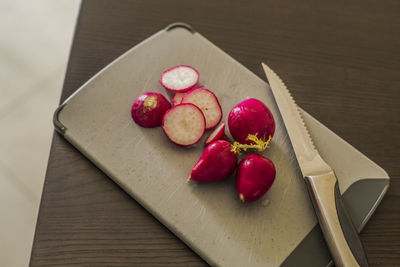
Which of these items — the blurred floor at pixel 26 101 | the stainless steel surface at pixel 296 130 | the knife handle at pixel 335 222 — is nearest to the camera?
the knife handle at pixel 335 222

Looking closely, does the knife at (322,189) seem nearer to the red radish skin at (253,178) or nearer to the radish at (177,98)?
the red radish skin at (253,178)

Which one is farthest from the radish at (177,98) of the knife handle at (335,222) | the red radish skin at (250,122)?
the knife handle at (335,222)

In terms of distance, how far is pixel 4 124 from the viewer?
1467 millimetres

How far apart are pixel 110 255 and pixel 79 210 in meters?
0.09

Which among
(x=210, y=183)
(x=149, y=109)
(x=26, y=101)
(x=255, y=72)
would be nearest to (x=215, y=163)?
(x=210, y=183)

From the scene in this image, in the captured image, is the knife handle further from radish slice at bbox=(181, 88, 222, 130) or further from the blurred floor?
the blurred floor

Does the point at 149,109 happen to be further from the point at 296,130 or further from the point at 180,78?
the point at 296,130

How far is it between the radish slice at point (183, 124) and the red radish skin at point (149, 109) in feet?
0.07

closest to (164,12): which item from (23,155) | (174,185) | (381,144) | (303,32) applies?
(303,32)

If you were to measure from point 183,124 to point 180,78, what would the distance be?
0.41ft

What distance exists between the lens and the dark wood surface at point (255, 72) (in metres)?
0.59

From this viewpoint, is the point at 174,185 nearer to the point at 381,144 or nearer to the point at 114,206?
the point at 114,206

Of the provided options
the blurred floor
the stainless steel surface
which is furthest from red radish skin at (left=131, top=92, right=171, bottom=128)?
the blurred floor

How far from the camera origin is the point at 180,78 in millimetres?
744
